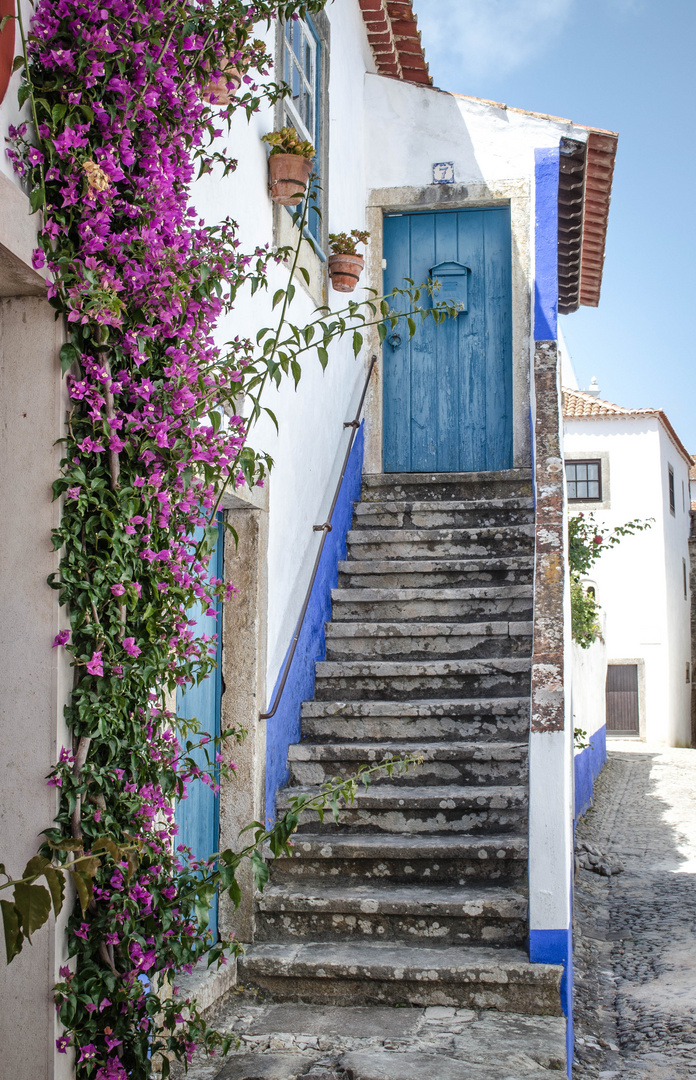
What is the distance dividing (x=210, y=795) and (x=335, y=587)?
218 cm

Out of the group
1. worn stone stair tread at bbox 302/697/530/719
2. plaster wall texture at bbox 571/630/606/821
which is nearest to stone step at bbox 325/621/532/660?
worn stone stair tread at bbox 302/697/530/719

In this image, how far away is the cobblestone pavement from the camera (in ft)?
14.3

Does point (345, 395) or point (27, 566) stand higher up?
point (345, 395)

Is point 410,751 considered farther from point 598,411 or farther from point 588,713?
point 598,411

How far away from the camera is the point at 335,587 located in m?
6.26

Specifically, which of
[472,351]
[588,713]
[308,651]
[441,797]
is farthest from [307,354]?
[588,713]

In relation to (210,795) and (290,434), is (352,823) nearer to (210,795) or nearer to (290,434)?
(210,795)

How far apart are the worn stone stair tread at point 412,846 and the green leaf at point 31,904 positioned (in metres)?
2.72

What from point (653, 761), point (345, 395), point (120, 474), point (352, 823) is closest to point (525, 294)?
point (345, 395)

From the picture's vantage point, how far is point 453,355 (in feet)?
25.0

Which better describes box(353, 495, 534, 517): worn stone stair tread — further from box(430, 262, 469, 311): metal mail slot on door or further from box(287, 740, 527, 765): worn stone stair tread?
box(287, 740, 527, 765): worn stone stair tread

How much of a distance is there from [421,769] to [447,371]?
11.7 feet

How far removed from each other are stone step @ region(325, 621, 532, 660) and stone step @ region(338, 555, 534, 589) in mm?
466

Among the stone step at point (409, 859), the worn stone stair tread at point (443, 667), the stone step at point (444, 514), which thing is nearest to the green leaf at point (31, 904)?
the stone step at point (409, 859)
